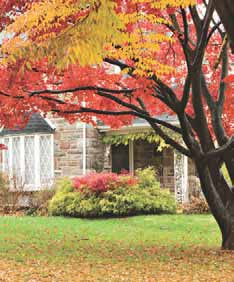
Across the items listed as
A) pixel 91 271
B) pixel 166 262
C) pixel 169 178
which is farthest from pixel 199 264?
pixel 169 178

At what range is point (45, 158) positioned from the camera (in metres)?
21.5

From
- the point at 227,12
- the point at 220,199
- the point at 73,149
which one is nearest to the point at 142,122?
the point at 73,149

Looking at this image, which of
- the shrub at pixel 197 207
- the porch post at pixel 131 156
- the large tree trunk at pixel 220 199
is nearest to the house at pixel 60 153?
the porch post at pixel 131 156

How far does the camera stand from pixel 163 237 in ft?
41.8

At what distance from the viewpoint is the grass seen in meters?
7.87

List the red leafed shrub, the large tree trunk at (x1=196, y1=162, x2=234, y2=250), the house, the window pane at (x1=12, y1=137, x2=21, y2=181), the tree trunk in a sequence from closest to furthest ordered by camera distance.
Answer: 1. the large tree trunk at (x1=196, y1=162, x2=234, y2=250)
2. the tree trunk
3. the red leafed shrub
4. the house
5. the window pane at (x1=12, y1=137, x2=21, y2=181)

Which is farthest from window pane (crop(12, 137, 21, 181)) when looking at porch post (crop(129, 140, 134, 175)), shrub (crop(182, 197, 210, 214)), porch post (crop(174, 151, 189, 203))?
shrub (crop(182, 197, 210, 214))

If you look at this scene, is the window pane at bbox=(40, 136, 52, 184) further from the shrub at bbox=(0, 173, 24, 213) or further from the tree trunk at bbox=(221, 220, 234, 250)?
the tree trunk at bbox=(221, 220, 234, 250)

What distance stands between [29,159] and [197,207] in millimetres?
6791

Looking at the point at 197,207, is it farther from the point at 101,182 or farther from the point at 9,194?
the point at 9,194

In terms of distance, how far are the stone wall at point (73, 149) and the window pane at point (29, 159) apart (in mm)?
825

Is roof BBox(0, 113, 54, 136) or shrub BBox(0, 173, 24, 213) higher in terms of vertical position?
roof BBox(0, 113, 54, 136)

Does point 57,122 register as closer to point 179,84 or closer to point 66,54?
point 179,84

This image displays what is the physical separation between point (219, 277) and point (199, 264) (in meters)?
1.02
